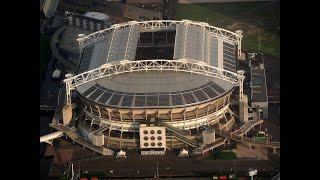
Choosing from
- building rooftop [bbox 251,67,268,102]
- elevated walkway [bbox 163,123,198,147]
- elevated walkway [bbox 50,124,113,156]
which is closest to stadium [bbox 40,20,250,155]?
elevated walkway [bbox 50,124,113,156]

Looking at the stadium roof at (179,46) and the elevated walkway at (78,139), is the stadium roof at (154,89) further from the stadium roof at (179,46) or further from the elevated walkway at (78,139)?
the elevated walkway at (78,139)

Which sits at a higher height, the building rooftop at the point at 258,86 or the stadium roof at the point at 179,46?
the stadium roof at the point at 179,46

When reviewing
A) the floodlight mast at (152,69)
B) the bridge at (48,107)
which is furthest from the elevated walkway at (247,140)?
the bridge at (48,107)

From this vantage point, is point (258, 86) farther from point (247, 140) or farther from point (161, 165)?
point (161, 165)

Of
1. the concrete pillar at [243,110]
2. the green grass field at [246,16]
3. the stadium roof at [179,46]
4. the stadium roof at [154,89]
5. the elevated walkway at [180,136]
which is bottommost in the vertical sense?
the elevated walkway at [180,136]

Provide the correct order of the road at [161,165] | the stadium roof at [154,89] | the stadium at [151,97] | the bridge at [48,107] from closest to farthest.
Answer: the road at [161,165] < the stadium at [151,97] < the stadium roof at [154,89] < the bridge at [48,107]

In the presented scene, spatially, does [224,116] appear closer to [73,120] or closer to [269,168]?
[269,168]

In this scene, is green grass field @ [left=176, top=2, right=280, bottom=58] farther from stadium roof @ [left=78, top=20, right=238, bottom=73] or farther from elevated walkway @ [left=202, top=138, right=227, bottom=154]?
elevated walkway @ [left=202, top=138, right=227, bottom=154]
